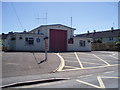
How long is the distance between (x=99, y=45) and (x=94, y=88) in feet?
116

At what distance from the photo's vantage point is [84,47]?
3077 cm

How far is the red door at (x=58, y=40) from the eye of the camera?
90.2 ft

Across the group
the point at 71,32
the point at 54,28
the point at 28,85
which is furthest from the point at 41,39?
the point at 28,85

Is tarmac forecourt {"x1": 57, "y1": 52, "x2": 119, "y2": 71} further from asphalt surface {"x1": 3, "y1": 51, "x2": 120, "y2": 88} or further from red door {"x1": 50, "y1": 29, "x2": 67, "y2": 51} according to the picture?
red door {"x1": 50, "y1": 29, "x2": 67, "y2": 51}

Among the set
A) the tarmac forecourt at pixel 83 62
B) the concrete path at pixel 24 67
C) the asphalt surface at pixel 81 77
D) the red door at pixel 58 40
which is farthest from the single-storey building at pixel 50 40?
the asphalt surface at pixel 81 77

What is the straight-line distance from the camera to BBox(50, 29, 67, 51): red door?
27484 mm

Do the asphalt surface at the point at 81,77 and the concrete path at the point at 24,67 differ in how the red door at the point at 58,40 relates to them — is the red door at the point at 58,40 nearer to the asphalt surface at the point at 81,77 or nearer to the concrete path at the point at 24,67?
the concrete path at the point at 24,67

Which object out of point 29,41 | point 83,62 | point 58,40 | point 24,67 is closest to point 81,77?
point 24,67

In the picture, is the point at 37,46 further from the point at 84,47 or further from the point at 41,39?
the point at 84,47

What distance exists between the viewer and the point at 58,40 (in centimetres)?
2808

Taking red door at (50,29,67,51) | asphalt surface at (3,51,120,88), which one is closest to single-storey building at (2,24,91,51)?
red door at (50,29,67,51)

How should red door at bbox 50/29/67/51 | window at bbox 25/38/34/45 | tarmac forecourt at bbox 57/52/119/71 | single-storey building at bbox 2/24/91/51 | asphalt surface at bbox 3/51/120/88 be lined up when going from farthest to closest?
red door at bbox 50/29/67/51
window at bbox 25/38/34/45
single-storey building at bbox 2/24/91/51
tarmac forecourt at bbox 57/52/119/71
asphalt surface at bbox 3/51/120/88

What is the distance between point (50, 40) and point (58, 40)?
1593mm

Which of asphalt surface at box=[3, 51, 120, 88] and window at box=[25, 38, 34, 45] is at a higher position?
window at box=[25, 38, 34, 45]
